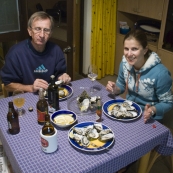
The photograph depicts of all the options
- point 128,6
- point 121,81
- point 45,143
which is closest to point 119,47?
point 128,6

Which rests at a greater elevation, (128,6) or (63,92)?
(128,6)

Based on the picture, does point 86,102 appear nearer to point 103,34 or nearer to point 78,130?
point 78,130

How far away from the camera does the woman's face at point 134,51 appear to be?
1.82 meters

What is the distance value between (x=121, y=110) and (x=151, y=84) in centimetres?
38

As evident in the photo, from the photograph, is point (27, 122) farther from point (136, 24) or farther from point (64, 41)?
point (136, 24)

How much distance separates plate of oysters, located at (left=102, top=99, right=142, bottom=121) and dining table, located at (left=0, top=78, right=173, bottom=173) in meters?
0.03

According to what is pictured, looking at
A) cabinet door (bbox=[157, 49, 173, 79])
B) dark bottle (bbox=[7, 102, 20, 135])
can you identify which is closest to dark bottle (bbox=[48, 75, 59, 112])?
dark bottle (bbox=[7, 102, 20, 135])

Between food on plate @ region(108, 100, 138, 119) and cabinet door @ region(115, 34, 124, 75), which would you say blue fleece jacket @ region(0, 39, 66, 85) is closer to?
food on plate @ region(108, 100, 138, 119)

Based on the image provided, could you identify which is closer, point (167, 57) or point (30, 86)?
point (30, 86)

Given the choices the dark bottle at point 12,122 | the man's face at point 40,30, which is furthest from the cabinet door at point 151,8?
the dark bottle at point 12,122

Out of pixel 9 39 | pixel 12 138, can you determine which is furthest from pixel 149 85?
pixel 9 39

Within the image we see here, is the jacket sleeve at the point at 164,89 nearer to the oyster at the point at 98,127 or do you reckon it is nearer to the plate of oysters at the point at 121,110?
the plate of oysters at the point at 121,110

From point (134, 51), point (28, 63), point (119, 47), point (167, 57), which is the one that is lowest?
point (119, 47)

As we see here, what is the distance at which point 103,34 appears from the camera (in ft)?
13.0
